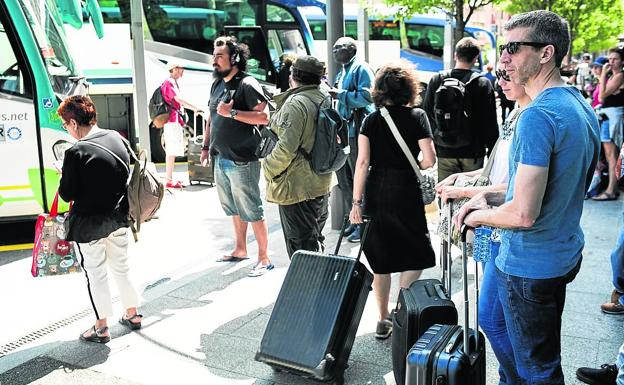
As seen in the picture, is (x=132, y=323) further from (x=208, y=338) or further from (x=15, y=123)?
(x=15, y=123)

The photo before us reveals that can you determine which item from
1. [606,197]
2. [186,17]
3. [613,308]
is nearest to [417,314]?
[613,308]

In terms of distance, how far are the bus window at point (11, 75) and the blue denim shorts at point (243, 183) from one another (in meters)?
2.41

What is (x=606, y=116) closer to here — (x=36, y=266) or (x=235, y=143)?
(x=235, y=143)

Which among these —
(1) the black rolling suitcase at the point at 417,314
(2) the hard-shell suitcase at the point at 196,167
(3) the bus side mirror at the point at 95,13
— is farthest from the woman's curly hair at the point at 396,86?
(2) the hard-shell suitcase at the point at 196,167

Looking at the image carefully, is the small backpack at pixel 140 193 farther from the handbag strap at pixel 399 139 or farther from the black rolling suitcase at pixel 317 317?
the handbag strap at pixel 399 139

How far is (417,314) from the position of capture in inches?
125

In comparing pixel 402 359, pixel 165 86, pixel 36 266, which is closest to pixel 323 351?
pixel 402 359

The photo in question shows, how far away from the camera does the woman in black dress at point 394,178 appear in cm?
414

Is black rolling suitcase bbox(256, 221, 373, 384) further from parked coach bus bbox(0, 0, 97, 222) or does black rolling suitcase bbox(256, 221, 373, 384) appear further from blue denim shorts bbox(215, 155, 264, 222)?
parked coach bus bbox(0, 0, 97, 222)

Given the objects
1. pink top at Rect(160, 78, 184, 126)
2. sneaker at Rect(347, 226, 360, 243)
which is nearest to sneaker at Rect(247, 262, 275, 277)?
sneaker at Rect(347, 226, 360, 243)

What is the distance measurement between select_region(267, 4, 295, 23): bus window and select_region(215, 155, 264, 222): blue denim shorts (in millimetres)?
9390

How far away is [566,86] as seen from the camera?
2.61 metres

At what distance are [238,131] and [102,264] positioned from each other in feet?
5.63

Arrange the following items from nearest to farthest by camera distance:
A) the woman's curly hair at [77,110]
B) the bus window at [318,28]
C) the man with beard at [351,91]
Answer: the woman's curly hair at [77,110]
the man with beard at [351,91]
the bus window at [318,28]
